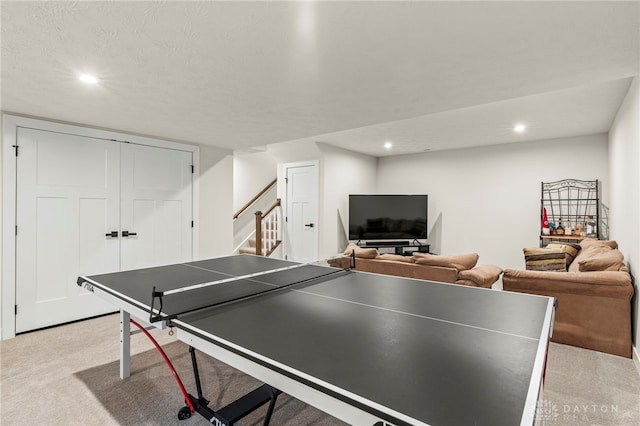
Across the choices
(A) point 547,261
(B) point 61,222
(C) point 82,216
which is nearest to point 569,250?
(A) point 547,261

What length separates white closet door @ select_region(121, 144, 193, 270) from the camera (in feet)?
13.6

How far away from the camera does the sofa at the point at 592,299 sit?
2.81 metres

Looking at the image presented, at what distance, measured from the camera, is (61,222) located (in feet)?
11.8

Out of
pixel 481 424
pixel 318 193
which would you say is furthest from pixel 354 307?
pixel 318 193

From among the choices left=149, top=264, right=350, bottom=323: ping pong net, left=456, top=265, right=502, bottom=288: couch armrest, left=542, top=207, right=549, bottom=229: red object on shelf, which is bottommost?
left=456, top=265, right=502, bottom=288: couch armrest

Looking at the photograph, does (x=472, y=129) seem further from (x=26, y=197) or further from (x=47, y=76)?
(x=26, y=197)

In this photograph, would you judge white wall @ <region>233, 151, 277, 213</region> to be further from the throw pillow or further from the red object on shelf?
the throw pillow

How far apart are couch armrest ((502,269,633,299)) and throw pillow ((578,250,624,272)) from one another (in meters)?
0.12

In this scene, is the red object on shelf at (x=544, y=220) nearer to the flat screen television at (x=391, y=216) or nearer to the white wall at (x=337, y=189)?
the flat screen television at (x=391, y=216)

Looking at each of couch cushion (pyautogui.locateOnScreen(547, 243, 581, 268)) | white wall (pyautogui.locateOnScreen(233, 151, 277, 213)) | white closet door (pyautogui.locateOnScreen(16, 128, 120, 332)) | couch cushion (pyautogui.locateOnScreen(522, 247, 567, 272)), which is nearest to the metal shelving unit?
couch cushion (pyautogui.locateOnScreen(547, 243, 581, 268))

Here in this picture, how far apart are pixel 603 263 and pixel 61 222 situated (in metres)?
5.44

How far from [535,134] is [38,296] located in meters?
6.99

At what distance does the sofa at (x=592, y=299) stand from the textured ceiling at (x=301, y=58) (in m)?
1.64

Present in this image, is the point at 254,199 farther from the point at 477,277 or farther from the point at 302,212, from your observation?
the point at 477,277
